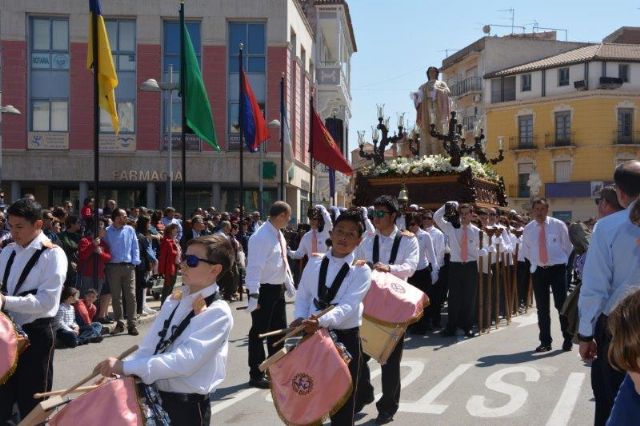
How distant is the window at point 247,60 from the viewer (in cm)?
3494

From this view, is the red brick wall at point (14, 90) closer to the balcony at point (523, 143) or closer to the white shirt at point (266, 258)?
the white shirt at point (266, 258)

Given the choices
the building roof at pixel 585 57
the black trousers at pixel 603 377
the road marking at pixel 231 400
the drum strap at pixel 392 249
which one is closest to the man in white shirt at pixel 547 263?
the drum strap at pixel 392 249

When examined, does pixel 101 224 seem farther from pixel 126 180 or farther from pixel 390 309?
pixel 126 180

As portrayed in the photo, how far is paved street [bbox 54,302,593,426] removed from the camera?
7.12 m

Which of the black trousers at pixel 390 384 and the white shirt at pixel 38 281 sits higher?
the white shirt at pixel 38 281

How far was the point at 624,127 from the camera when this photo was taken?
5350 centimetres

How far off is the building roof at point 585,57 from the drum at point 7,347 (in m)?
53.1

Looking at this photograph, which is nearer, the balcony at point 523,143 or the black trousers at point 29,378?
the black trousers at point 29,378

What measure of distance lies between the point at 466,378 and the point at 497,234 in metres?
5.51

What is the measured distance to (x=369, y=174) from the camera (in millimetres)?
17406

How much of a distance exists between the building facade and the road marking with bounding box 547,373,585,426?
26.0 meters

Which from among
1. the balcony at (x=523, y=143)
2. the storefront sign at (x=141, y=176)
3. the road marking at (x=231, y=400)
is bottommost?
the road marking at (x=231, y=400)

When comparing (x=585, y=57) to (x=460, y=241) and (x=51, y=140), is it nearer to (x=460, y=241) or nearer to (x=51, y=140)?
(x=51, y=140)

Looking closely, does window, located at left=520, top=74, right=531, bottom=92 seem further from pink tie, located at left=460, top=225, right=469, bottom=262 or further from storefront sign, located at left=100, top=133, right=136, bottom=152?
pink tie, located at left=460, top=225, right=469, bottom=262
